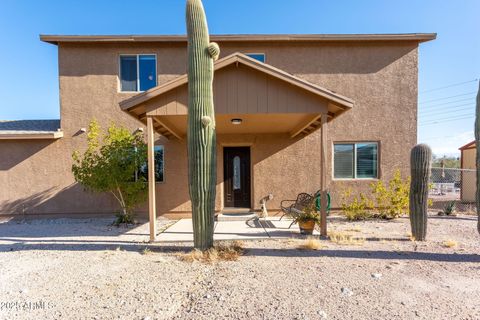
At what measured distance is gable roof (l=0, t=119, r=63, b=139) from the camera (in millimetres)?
8148

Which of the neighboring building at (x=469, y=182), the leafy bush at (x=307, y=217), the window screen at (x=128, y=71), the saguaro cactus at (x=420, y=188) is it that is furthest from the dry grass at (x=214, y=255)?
the neighboring building at (x=469, y=182)

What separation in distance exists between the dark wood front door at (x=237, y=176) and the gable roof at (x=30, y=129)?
5.97 metres

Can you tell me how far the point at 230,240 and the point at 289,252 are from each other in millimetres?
1447

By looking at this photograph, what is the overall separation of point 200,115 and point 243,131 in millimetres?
3833

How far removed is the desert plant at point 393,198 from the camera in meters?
7.88

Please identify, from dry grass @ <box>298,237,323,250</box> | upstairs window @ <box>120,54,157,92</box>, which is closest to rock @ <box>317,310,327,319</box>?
dry grass @ <box>298,237,323,250</box>

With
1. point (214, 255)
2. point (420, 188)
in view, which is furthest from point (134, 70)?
point (420, 188)

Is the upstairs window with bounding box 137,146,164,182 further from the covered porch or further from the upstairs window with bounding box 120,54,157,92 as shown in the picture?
the covered porch

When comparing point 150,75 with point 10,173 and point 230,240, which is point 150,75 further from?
point 230,240

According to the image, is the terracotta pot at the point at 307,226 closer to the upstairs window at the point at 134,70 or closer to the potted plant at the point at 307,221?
the potted plant at the point at 307,221

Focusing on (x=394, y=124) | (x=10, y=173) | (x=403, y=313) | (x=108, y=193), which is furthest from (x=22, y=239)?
(x=394, y=124)

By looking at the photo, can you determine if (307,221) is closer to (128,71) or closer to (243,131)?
(243,131)

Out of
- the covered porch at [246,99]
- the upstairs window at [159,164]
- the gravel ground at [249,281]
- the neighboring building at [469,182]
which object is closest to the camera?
the gravel ground at [249,281]

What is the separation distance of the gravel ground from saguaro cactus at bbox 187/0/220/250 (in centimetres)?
136
